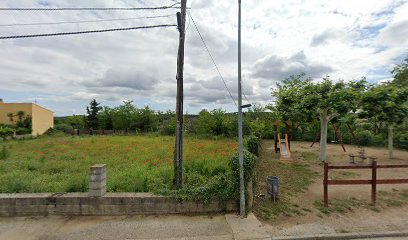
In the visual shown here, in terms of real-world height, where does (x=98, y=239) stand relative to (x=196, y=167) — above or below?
below

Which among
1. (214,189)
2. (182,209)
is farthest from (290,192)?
(182,209)

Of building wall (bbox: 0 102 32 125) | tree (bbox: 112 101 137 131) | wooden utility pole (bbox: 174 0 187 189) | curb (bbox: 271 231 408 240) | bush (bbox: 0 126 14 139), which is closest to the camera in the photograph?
curb (bbox: 271 231 408 240)

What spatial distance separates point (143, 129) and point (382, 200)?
3412 cm

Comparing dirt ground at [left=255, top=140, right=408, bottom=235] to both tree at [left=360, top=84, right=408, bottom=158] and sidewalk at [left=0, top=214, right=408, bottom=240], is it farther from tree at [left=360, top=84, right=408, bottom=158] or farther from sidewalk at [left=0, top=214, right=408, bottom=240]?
tree at [left=360, top=84, right=408, bottom=158]

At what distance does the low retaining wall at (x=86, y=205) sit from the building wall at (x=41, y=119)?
101 ft

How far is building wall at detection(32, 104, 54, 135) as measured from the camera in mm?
31625

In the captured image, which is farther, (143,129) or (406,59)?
(143,129)

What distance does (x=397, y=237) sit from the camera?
4242mm

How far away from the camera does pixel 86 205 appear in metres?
4.98

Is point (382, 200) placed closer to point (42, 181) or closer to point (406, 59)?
point (42, 181)

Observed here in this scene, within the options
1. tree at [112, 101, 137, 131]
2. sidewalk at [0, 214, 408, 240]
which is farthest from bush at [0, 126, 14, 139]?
sidewalk at [0, 214, 408, 240]

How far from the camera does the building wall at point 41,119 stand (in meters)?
31.6

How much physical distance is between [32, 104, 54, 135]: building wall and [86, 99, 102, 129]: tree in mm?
5524

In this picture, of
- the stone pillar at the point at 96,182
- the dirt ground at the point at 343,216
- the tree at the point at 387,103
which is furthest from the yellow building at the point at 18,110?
the tree at the point at 387,103
